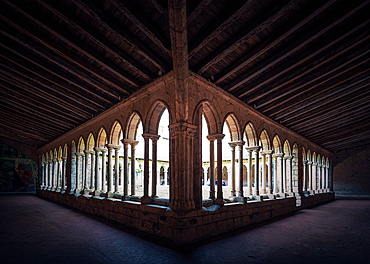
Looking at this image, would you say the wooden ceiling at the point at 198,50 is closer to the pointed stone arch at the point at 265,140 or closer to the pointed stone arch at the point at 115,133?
the pointed stone arch at the point at 115,133

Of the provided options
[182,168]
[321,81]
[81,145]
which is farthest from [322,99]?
[81,145]

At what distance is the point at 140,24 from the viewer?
162 inches

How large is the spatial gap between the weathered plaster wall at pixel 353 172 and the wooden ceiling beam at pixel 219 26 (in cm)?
1833

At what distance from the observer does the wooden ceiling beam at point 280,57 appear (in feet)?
14.0

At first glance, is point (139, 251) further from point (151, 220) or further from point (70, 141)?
point (70, 141)

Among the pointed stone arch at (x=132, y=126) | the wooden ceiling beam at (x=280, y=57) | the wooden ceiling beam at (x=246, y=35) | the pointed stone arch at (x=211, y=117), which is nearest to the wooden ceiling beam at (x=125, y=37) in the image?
the wooden ceiling beam at (x=246, y=35)

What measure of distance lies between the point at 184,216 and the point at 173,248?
594mm

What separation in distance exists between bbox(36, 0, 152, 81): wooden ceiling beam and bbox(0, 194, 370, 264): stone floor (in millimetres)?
3664

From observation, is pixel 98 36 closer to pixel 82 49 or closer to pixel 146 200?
pixel 82 49

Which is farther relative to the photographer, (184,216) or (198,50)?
(198,50)

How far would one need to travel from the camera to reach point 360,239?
5.01 meters

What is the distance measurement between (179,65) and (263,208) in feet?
16.8

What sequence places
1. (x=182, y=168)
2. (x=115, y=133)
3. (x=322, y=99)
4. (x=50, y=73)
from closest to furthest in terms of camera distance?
(x=182, y=168) < (x=50, y=73) < (x=322, y=99) < (x=115, y=133)

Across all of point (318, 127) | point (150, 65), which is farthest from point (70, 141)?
point (318, 127)
